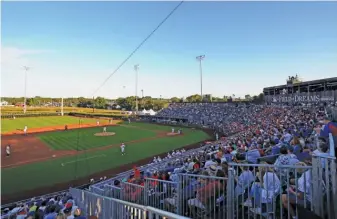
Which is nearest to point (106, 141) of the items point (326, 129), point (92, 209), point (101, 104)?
point (92, 209)

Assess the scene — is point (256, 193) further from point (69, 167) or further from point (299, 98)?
point (299, 98)

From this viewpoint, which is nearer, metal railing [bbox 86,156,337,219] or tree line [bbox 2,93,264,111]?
metal railing [bbox 86,156,337,219]

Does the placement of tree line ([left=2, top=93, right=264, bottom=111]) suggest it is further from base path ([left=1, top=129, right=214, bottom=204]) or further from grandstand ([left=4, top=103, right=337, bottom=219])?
grandstand ([left=4, top=103, right=337, bottom=219])

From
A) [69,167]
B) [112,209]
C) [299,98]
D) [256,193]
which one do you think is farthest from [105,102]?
[256,193]

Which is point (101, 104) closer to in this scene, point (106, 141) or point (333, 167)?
point (106, 141)

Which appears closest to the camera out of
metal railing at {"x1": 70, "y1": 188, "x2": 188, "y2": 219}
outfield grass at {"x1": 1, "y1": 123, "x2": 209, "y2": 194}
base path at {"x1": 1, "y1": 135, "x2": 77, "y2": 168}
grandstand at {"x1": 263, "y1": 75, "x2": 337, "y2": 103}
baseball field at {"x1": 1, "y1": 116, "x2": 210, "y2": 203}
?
metal railing at {"x1": 70, "y1": 188, "x2": 188, "y2": 219}

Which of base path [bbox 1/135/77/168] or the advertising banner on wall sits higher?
the advertising banner on wall

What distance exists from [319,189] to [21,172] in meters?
19.8

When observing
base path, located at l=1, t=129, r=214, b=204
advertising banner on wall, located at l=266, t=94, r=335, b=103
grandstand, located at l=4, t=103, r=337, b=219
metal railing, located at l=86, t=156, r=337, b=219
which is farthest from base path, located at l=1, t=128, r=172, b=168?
advertising banner on wall, located at l=266, t=94, r=335, b=103

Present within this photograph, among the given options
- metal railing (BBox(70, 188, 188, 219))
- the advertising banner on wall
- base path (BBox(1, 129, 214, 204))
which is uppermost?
the advertising banner on wall

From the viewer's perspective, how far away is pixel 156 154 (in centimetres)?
2312

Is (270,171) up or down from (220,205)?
up

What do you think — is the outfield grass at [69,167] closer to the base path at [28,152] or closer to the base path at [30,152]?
the base path at [30,152]

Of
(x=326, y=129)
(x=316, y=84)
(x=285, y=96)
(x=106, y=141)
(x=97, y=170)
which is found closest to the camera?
(x=326, y=129)
